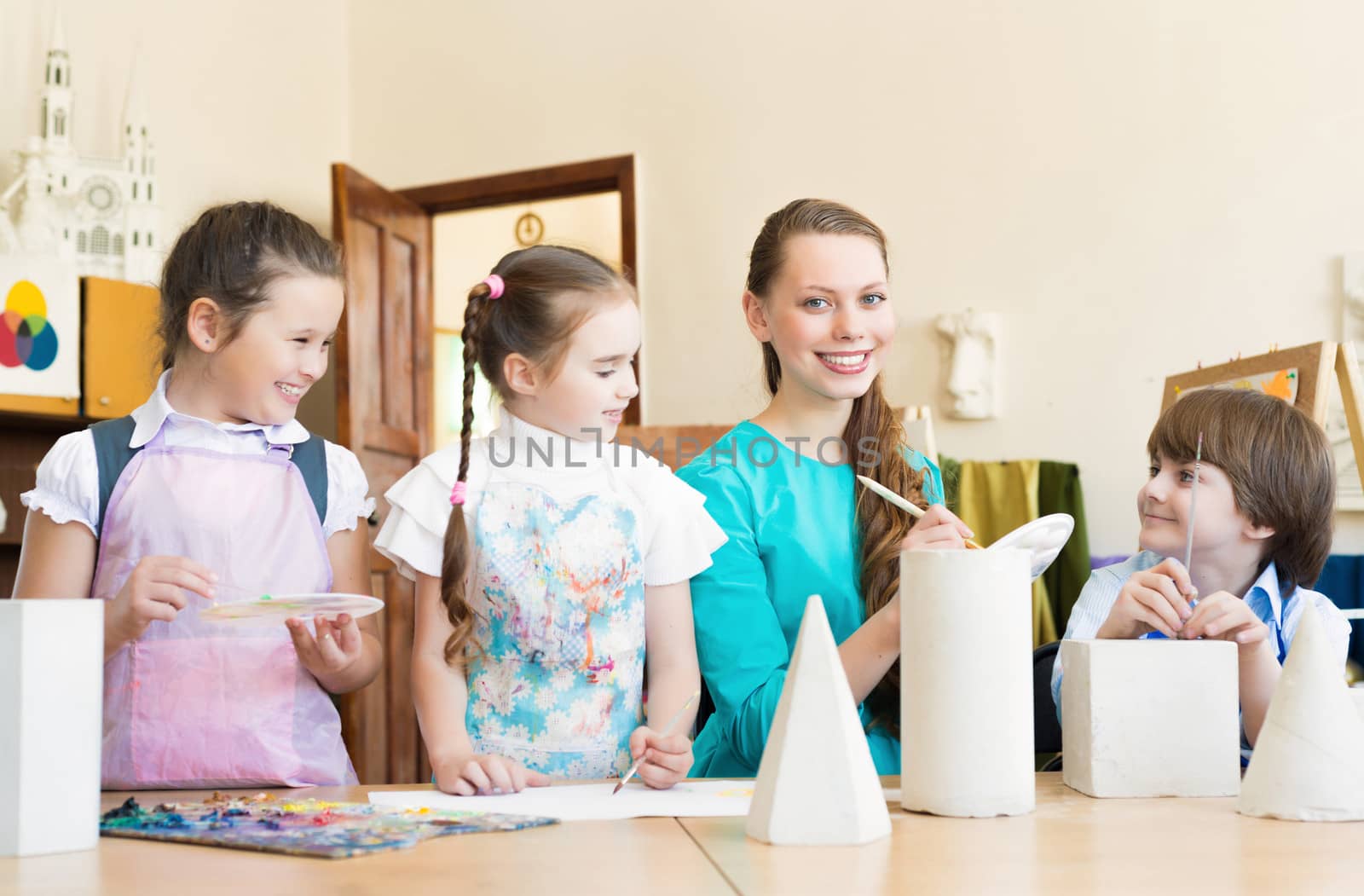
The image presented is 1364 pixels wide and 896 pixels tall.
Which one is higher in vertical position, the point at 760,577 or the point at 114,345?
the point at 114,345

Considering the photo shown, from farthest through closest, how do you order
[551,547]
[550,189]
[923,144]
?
[550,189] → [923,144] → [551,547]

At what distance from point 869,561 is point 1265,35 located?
2642mm

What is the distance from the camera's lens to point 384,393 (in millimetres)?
4039

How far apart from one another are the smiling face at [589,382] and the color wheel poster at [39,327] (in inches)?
87.7

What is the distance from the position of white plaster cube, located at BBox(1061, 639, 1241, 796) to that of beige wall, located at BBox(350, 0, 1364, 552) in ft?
8.32

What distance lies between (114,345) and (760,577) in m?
2.48

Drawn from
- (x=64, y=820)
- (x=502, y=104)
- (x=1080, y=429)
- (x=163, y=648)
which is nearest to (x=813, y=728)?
(x=64, y=820)

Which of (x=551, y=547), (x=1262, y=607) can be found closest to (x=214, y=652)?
(x=551, y=547)

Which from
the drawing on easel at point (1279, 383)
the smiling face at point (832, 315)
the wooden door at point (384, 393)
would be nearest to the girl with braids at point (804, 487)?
the smiling face at point (832, 315)

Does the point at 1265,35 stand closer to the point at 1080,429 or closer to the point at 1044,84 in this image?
the point at 1044,84

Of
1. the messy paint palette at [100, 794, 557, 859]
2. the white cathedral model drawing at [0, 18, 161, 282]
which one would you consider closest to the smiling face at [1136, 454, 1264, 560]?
the messy paint palette at [100, 794, 557, 859]

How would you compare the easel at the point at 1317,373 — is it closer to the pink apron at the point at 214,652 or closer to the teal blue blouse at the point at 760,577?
the teal blue blouse at the point at 760,577

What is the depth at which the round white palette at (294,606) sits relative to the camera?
967mm

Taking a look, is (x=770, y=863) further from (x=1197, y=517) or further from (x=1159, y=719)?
(x=1197, y=517)
